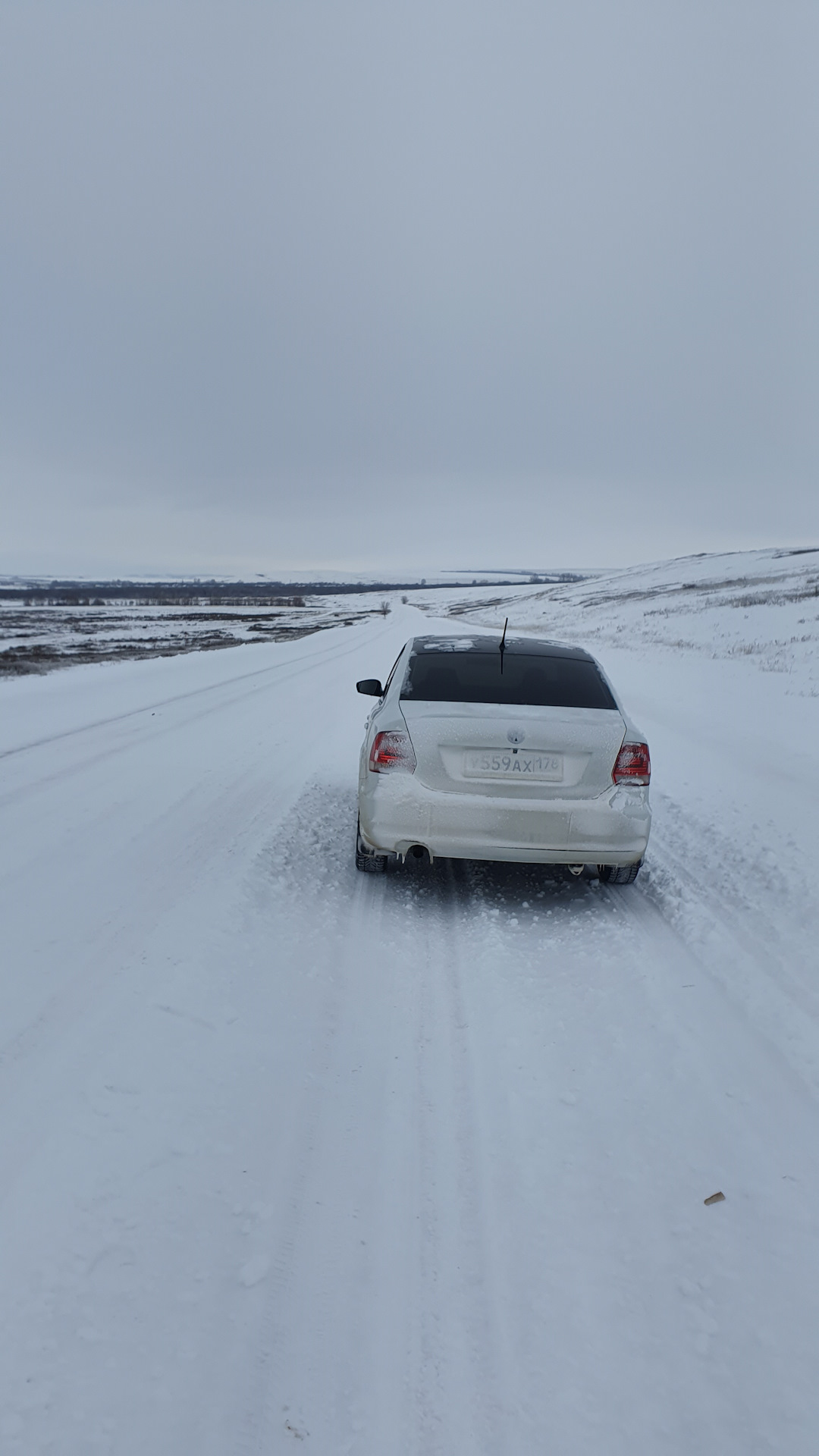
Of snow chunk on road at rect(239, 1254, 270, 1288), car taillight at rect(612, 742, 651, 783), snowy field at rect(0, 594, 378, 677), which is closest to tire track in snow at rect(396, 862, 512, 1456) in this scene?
snow chunk on road at rect(239, 1254, 270, 1288)

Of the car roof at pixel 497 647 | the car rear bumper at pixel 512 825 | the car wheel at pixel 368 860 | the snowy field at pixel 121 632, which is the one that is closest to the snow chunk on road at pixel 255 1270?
the car rear bumper at pixel 512 825

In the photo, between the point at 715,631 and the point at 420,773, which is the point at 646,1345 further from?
the point at 715,631

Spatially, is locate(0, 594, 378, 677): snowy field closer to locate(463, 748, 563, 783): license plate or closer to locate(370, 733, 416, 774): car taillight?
locate(370, 733, 416, 774): car taillight

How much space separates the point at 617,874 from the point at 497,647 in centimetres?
171

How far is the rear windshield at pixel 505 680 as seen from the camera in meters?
4.79

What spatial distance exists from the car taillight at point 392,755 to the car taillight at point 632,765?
1.17 m

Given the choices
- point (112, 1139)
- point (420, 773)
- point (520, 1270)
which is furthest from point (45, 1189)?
point (420, 773)

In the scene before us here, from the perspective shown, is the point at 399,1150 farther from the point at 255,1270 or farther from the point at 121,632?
the point at 121,632

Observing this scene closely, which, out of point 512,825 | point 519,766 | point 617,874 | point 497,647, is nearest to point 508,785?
point 519,766

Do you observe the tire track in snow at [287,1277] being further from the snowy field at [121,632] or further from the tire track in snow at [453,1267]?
the snowy field at [121,632]

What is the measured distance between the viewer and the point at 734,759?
9.14 metres

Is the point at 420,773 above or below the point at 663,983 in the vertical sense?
above

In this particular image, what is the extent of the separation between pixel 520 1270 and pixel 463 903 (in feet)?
8.63

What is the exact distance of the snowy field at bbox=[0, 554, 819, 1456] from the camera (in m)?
1.79
